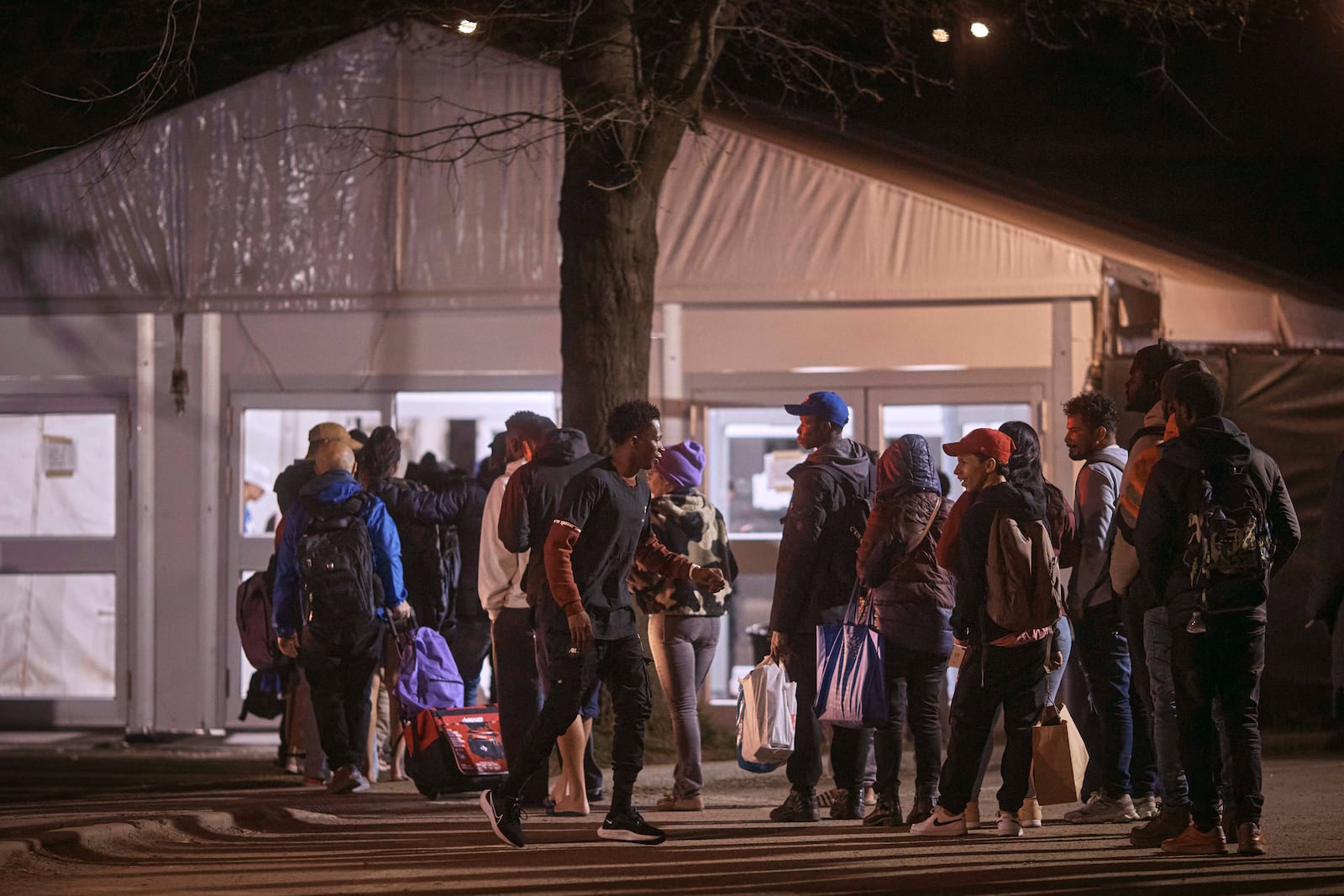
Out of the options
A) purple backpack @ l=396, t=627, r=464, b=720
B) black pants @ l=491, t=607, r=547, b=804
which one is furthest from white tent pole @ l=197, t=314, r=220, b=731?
black pants @ l=491, t=607, r=547, b=804

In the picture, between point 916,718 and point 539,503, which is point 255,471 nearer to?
point 539,503

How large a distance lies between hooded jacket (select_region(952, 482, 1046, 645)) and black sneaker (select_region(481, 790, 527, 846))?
199 centimetres

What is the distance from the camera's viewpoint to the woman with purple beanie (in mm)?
8102

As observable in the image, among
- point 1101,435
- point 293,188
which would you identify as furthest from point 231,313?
point 1101,435

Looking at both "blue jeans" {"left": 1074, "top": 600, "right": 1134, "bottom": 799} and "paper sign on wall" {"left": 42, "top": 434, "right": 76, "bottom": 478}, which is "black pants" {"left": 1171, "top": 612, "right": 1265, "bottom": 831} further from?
"paper sign on wall" {"left": 42, "top": 434, "right": 76, "bottom": 478}

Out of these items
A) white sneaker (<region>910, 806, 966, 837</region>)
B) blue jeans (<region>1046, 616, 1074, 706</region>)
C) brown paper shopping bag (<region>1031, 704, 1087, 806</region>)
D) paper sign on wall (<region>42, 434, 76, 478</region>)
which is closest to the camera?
brown paper shopping bag (<region>1031, 704, 1087, 806</region>)

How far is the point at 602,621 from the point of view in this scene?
23.0ft

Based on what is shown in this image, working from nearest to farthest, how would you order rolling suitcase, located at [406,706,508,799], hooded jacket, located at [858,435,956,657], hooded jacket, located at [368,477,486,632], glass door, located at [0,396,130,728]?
hooded jacket, located at [858,435,956,657] < rolling suitcase, located at [406,706,508,799] < hooded jacket, located at [368,477,486,632] < glass door, located at [0,396,130,728]

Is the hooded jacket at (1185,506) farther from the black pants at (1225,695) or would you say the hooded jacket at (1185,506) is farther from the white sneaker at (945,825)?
the white sneaker at (945,825)

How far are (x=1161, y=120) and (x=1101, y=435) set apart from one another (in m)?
14.3

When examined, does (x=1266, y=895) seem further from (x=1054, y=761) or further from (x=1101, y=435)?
(x=1101, y=435)

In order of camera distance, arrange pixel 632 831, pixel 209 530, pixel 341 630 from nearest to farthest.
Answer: pixel 632 831
pixel 341 630
pixel 209 530

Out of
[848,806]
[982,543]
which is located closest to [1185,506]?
[982,543]

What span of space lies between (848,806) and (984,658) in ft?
4.32
